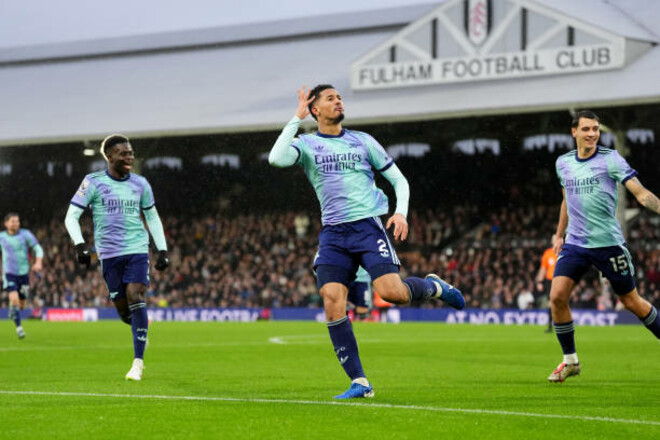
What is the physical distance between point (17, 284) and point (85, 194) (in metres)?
11.1

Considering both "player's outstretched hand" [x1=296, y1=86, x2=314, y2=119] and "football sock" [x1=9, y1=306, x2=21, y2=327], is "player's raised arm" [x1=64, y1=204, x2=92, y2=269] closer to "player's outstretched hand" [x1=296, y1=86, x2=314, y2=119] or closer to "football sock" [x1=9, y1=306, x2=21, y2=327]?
"player's outstretched hand" [x1=296, y1=86, x2=314, y2=119]

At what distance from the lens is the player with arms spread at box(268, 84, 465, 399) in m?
9.04

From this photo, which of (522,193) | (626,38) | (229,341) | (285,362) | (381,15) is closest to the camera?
(285,362)

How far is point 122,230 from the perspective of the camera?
12.2m

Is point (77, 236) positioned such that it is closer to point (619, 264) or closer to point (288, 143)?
point (288, 143)

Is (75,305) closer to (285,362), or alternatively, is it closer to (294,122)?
(285,362)

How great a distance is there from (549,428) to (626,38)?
2675 cm

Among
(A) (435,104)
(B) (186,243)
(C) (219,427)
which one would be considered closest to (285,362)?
(C) (219,427)

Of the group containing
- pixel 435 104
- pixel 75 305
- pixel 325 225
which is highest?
pixel 435 104

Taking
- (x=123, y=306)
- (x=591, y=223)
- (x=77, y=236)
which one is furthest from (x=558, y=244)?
(x=77, y=236)

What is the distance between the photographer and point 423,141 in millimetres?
41594

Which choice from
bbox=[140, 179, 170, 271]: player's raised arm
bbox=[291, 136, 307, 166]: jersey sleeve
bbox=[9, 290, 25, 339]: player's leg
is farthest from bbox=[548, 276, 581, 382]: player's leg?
bbox=[9, 290, 25, 339]: player's leg

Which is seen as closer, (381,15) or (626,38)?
(626,38)

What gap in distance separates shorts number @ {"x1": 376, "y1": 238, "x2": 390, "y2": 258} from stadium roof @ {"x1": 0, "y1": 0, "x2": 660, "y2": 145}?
76.7 feet
